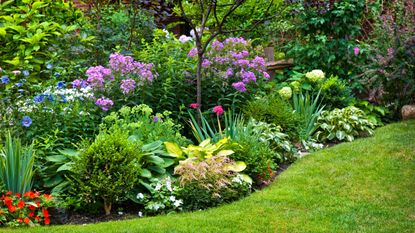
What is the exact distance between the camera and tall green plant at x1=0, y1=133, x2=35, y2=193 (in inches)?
218

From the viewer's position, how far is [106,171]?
219 inches

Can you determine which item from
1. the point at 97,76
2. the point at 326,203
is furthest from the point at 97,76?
the point at 326,203

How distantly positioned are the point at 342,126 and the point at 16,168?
4.38 m

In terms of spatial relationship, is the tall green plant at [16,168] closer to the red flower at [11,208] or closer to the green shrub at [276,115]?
the red flower at [11,208]

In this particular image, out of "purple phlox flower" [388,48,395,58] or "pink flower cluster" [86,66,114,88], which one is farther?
"purple phlox flower" [388,48,395,58]

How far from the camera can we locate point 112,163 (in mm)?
5578

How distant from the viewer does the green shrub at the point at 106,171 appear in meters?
5.48

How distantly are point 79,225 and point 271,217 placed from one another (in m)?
1.66

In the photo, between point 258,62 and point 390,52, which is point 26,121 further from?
point 390,52

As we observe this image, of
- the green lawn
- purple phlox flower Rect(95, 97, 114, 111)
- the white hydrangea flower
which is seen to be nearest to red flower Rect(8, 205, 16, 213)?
the green lawn

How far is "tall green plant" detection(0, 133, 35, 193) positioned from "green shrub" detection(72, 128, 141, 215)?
1.40ft

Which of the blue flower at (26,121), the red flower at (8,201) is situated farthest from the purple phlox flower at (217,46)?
the red flower at (8,201)

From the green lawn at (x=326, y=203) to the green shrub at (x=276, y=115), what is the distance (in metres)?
0.60

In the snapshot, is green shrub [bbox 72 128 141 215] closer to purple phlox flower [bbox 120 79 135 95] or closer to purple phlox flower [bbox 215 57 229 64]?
purple phlox flower [bbox 120 79 135 95]
